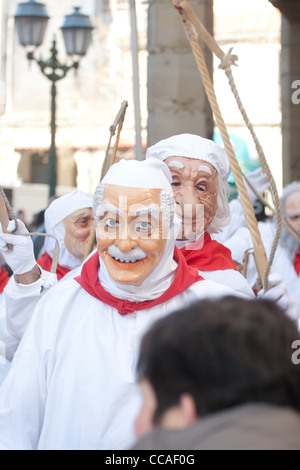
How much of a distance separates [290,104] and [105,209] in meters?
7.55

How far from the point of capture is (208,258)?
396 cm

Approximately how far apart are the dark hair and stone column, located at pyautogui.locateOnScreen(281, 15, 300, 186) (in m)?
8.80

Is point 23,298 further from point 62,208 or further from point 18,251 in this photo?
point 62,208

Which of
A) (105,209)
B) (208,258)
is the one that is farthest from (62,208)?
(105,209)

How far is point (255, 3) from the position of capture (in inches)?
1321

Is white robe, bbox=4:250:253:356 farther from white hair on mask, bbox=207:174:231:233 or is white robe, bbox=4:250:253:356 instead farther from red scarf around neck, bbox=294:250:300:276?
red scarf around neck, bbox=294:250:300:276

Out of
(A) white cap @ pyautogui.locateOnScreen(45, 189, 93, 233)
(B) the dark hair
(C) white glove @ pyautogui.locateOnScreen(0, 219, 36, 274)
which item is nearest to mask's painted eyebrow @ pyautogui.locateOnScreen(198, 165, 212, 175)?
(C) white glove @ pyautogui.locateOnScreen(0, 219, 36, 274)

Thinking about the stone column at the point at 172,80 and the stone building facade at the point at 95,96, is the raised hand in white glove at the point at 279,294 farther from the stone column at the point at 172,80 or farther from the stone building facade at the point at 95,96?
the stone building facade at the point at 95,96

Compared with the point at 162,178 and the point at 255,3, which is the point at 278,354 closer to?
the point at 162,178

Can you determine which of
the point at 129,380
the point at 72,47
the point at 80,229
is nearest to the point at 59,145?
the point at 72,47

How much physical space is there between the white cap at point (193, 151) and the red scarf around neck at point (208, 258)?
15.0 inches

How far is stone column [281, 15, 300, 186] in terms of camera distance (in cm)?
1040

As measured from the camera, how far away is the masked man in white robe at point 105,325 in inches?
115
